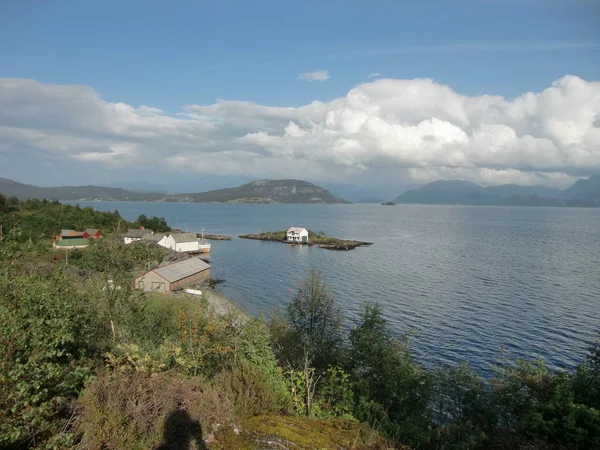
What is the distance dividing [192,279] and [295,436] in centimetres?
4847

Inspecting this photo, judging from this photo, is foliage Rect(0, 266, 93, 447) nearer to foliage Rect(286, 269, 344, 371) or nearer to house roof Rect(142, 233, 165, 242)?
foliage Rect(286, 269, 344, 371)

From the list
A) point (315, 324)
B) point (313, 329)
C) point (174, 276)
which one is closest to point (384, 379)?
point (313, 329)

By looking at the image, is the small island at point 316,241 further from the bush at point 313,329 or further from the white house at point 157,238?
the bush at point 313,329

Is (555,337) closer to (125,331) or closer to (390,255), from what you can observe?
(125,331)

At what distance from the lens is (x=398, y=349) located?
58.8 ft

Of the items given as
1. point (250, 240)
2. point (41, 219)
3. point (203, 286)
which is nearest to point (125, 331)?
point (203, 286)

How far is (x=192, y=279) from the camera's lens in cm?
5106

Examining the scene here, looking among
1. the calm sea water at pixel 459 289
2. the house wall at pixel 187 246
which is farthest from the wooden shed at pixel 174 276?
the house wall at pixel 187 246

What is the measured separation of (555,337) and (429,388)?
2375 centimetres

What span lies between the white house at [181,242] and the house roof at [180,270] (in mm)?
20583

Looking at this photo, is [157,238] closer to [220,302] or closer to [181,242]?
[181,242]

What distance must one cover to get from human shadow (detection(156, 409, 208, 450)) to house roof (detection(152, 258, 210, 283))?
4235 cm

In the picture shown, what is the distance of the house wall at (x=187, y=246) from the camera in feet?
253

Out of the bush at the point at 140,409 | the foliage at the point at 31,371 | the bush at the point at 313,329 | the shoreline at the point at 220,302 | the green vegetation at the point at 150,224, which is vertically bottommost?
the shoreline at the point at 220,302
